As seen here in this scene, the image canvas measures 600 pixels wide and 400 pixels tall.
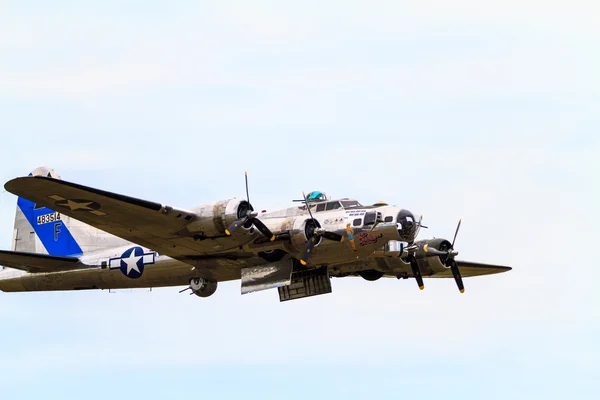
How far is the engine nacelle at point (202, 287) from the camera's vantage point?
147 feet

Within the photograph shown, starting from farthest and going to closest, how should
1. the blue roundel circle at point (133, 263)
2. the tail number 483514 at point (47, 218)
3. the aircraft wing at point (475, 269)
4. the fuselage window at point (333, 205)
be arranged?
the aircraft wing at point (475, 269) → the tail number 483514 at point (47, 218) → the blue roundel circle at point (133, 263) → the fuselage window at point (333, 205)

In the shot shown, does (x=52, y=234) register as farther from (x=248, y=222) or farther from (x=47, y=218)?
(x=248, y=222)

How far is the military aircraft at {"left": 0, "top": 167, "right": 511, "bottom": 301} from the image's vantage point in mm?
40719

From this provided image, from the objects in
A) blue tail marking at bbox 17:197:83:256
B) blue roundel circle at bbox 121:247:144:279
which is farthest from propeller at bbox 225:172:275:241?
blue tail marking at bbox 17:197:83:256

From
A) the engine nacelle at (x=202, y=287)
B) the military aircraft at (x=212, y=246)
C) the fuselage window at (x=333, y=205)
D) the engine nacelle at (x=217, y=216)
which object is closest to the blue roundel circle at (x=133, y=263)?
the military aircraft at (x=212, y=246)

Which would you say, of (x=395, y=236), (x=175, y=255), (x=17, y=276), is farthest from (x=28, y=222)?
(x=395, y=236)

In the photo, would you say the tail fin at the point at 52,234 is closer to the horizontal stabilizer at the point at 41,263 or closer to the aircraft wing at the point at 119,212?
the horizontal stabilizer at the point at 41,263

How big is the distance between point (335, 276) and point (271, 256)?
3.99 m

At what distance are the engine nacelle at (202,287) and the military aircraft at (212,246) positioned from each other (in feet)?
0.13

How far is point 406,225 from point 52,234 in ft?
52.4

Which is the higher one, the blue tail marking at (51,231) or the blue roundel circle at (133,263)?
the blue tail marking at (51,231)

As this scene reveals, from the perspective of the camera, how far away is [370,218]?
4225 centimetres

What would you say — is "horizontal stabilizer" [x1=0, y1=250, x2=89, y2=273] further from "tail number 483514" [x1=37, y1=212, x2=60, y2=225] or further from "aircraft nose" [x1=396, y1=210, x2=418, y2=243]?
"aircraft nose" [x1=396, y1=210, x2=418, y2=243]

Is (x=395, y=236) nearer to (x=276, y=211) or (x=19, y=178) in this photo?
(x=276, y=211)
